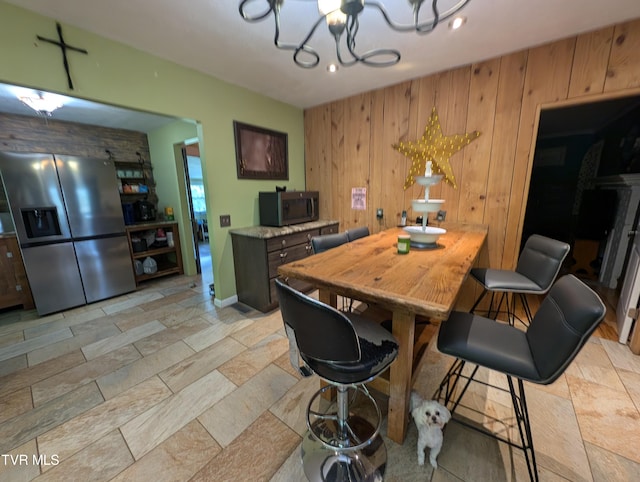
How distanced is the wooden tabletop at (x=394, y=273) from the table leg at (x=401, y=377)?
0.57 feet

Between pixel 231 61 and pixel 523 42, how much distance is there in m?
2.48

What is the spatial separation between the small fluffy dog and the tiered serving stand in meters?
1.02

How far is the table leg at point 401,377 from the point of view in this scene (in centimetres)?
118

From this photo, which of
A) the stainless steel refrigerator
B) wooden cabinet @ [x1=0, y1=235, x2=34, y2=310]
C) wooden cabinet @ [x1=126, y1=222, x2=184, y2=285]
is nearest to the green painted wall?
wooden cabinet @ [x1=126, y1=222, x2=184, y2=285]

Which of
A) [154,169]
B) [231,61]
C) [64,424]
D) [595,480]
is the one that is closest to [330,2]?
[231,61]

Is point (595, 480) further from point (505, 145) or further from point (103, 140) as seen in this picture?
point (103, 140)

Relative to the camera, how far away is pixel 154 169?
162 inches

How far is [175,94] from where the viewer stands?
227cm

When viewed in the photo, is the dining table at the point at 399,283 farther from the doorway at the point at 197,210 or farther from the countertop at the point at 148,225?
the countertop at the point at 148,225

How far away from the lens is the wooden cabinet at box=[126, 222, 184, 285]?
3.58 m

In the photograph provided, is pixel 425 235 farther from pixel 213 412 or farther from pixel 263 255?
pixel 213 412

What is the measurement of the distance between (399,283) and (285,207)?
2049 mm

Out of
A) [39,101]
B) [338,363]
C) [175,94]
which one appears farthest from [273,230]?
[39,101]

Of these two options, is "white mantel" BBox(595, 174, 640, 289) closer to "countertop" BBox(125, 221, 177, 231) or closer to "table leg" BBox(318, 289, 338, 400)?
"table leg" BBox(318, 289, 338, 400)
